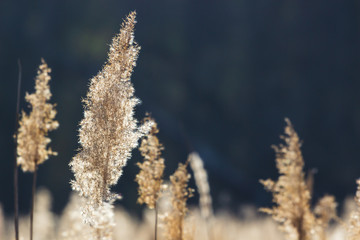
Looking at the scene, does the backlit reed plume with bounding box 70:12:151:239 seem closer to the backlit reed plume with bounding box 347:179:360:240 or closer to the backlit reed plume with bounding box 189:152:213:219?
the backlit reed plume with bounding box 189:152:213:219

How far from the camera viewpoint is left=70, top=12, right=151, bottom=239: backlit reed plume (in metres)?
1.95

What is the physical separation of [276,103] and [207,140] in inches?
119

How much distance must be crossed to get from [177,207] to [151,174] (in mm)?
215

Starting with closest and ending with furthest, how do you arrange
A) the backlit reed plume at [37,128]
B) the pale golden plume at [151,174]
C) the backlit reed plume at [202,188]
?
the backlit reed plume at [37,128], the backlit reed plume at [202,188], the pale golden plume at [151,174]

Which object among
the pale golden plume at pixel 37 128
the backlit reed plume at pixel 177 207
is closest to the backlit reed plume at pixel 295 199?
the backlit reed plume at pixel 177 207

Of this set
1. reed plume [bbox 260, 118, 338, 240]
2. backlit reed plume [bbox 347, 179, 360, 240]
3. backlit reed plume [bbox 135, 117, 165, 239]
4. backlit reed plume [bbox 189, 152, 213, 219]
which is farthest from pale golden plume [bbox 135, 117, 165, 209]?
backlit reed plume [bbox 347, 179, 360, 240]

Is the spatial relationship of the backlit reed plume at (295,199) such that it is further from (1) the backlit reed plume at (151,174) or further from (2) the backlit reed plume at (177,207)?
(1) the backlit reed plume at (151,174)

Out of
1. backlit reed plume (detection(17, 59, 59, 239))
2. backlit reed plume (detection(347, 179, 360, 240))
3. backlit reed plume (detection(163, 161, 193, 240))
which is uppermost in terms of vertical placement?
backlit reed plume (detection(17, 59, 59, 239))

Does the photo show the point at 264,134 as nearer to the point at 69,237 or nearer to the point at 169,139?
the point at 169,139

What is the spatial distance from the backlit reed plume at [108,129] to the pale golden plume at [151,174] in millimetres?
92

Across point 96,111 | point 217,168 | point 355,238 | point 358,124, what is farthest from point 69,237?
point 358,124

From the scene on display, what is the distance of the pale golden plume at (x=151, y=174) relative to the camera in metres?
2.03

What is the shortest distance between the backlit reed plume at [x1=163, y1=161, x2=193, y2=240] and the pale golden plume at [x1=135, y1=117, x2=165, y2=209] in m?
0.09

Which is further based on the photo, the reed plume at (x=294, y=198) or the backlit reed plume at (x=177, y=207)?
the backlit reed plume at (x=177, y=207)
